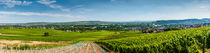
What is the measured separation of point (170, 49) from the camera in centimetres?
2195

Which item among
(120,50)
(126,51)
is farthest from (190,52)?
(120,50)

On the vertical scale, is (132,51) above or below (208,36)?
below

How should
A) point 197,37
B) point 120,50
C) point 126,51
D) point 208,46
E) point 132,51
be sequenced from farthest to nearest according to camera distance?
1. point 120,50
2. point 126,51
3. point 132,51
4. point 197,37
5. point 208,46

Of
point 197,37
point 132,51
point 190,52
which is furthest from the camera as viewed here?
point 132,51

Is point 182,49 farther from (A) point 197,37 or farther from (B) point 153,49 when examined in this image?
(A) point 197,37

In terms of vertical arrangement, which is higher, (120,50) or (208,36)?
(208,36)

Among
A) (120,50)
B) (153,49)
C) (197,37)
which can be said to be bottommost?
(120,50)

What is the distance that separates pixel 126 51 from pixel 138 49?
3.72 metres

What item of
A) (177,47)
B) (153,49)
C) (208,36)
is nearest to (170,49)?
(177,47)

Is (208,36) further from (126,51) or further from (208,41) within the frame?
(126,51)

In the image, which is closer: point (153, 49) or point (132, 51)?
point (153, 49)

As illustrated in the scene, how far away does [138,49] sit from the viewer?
27250 mm

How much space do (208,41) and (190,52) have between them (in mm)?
7938

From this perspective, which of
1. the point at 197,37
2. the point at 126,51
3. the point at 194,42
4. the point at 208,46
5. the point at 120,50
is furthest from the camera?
the point at 120,50
